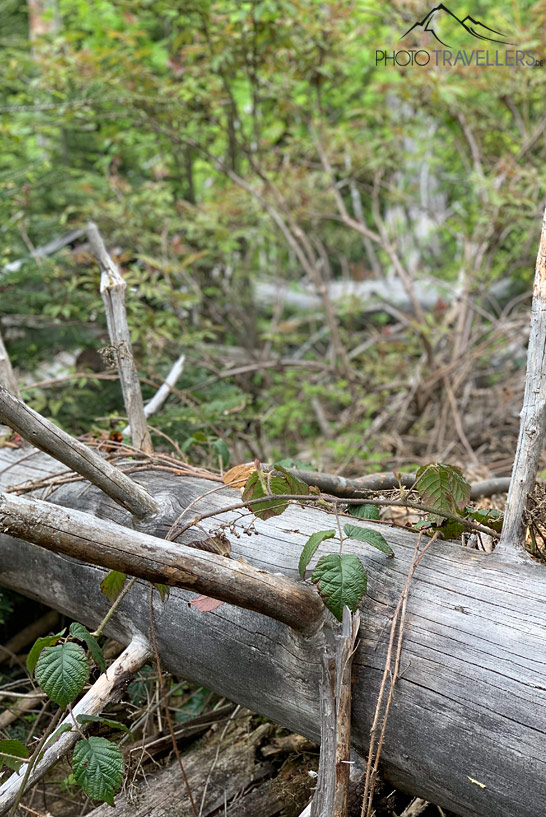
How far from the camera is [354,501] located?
71.7 inches

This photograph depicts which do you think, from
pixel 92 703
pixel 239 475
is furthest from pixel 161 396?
pixel 92 703

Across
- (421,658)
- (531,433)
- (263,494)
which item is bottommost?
(421,658)

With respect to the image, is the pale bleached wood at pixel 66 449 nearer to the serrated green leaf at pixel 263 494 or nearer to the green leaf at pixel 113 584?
the green leaf at pixel 113 584

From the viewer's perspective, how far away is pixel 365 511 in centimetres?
198

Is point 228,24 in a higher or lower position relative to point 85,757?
higher

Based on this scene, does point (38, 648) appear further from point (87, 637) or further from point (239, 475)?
point (239, 475)

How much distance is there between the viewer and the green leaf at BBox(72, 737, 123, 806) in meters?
1.61

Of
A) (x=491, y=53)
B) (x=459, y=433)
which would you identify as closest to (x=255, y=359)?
(x=459, y=433)

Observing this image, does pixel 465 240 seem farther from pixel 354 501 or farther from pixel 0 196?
pixel 354 501

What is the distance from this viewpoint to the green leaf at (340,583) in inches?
63.2

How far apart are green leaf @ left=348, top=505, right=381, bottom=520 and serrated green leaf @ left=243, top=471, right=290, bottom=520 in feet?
0.85

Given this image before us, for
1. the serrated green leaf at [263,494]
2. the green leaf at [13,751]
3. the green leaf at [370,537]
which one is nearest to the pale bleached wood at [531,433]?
the green leaf at [370,537]

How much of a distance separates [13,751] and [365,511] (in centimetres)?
116

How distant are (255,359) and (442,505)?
3.95 m
